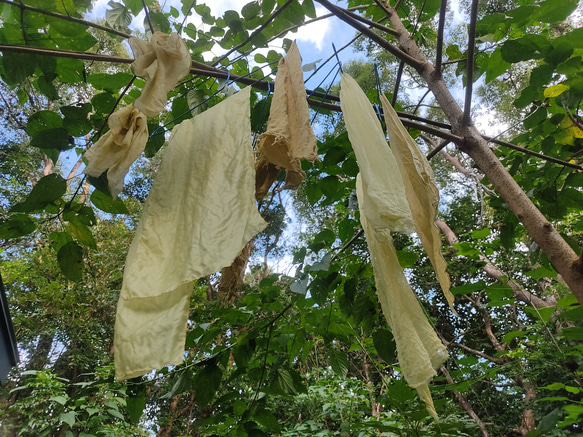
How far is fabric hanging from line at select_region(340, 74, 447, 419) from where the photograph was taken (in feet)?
1.91

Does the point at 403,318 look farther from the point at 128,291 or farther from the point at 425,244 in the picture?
the point at 128,291

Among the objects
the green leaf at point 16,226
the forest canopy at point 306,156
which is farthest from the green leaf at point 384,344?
the green leaf at point 16,226

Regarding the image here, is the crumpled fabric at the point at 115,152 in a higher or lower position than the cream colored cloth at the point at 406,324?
higher

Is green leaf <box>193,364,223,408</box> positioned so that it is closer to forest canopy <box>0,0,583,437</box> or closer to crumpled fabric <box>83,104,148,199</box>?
forest canopy <box>0,0,583,437</box>

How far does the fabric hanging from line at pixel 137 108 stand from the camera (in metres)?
0.67

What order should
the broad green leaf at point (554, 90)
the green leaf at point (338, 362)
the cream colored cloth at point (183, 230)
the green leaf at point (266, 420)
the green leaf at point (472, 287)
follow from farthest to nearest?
the green leaf at point (338, 362)
the green leaf at point (266, 420)
the green leaf at point (472, 287)
the broad green leaf at point (554, 90)
the cream colored cloth at point (183, 230)

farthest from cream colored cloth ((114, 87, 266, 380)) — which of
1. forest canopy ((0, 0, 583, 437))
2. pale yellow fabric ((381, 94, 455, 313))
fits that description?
pale yellow fabric ((381, 94, 455, 313))

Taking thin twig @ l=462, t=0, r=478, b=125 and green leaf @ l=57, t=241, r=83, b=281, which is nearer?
thin twig @ l=462, t=0, r=478, b=125

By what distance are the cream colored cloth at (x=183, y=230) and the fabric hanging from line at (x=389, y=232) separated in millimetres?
195

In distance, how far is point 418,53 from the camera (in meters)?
1.14

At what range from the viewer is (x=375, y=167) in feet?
2.08

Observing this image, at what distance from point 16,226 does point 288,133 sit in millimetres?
880

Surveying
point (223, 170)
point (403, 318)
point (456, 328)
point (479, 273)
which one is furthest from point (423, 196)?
point (456, 328)

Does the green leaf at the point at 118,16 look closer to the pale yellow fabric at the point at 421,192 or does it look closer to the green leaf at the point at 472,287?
the pale yellow fabric at the point at 421,192
